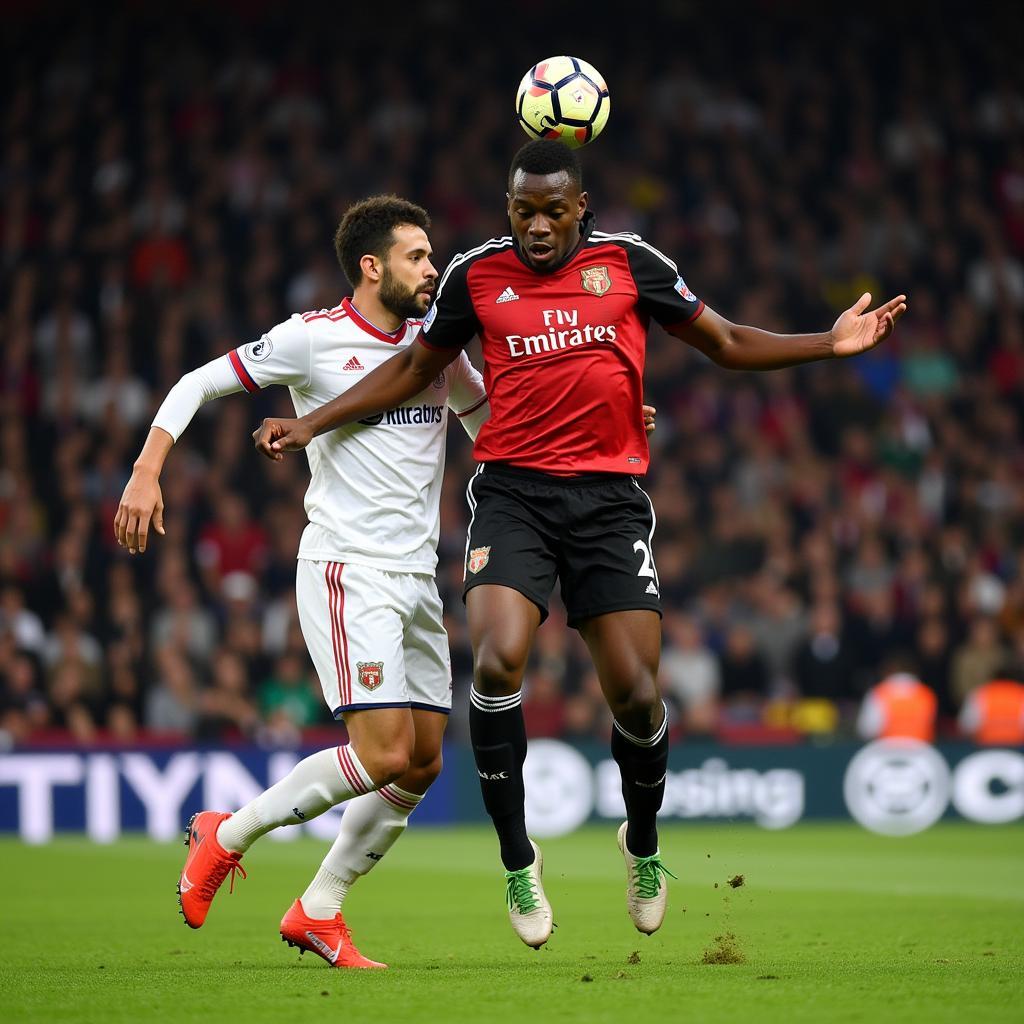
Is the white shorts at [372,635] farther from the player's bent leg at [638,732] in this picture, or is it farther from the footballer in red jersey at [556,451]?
the player's bent leg at [638,732]

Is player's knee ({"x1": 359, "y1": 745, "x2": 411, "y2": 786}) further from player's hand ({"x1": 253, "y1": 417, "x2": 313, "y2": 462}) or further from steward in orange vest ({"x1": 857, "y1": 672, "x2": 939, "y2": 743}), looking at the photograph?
steward in orange vest ({"x1": 857, "y1": 672, "x2": 939, "y2": 743})

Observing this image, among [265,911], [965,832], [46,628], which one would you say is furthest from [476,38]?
[265,911]

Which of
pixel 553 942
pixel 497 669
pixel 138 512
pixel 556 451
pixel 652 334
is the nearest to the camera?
pixel 497 669

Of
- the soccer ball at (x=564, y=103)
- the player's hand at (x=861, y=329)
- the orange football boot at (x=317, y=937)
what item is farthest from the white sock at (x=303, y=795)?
the soccer ball at (x=564, y=103)

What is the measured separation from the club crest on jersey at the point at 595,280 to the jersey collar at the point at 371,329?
0.84 metres

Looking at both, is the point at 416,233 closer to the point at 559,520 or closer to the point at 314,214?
the point at 559,520

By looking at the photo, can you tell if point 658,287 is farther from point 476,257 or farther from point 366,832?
point 366,832

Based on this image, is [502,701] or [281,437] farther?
[281,437]

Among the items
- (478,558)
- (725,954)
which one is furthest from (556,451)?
(725,954)

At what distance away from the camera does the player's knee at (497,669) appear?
6.02 metres

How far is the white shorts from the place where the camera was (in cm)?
635

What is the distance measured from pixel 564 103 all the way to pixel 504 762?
239 centimetres

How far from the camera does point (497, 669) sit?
6.03 m

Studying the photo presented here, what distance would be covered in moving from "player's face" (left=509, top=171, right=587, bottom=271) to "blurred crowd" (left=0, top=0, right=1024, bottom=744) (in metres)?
8.88
